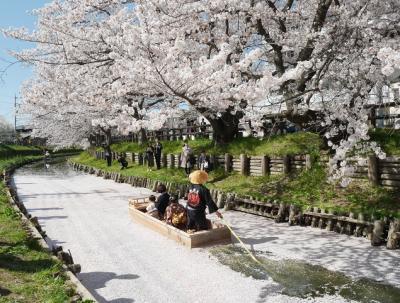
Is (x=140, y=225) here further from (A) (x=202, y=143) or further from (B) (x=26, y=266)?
(A) (x=202, y=143)

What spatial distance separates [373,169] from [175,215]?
6.15 metres

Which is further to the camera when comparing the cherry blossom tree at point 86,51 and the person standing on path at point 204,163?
the person standing on path at point 204,163

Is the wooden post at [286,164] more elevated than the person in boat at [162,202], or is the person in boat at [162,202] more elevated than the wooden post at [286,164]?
the wooden post at [286,164]

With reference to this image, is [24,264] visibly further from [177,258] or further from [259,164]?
[259,164]

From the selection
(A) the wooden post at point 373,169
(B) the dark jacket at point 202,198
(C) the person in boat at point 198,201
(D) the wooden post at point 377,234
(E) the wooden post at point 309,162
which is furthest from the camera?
(E) the wooden post at point 309,162

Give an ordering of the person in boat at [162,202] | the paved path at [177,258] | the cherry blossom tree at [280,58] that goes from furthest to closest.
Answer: the person in boat at [162,202], the cherry blossom tree at [280,58], the paved path at [177,258]

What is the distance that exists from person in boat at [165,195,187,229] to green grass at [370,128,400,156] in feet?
23.2

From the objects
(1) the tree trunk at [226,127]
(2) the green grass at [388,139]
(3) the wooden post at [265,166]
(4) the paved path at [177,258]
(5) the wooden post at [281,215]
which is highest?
(1) the tree trunk at [226,127]

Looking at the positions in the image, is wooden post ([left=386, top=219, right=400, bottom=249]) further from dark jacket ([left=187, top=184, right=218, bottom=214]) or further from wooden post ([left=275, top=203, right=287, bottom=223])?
dark jacket ([left=187, top=184, right=218, bottom=214])

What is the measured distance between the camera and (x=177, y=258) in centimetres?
942

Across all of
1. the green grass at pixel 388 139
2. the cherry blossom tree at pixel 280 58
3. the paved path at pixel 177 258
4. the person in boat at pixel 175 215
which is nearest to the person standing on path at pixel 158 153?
the paved path at pixel 177 258

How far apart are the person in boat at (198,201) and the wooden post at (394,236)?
4.08 meters

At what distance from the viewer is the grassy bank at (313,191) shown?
11594 millimetres

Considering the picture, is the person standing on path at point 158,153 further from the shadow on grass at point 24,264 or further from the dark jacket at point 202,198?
the shadow on grass at point 24,264
